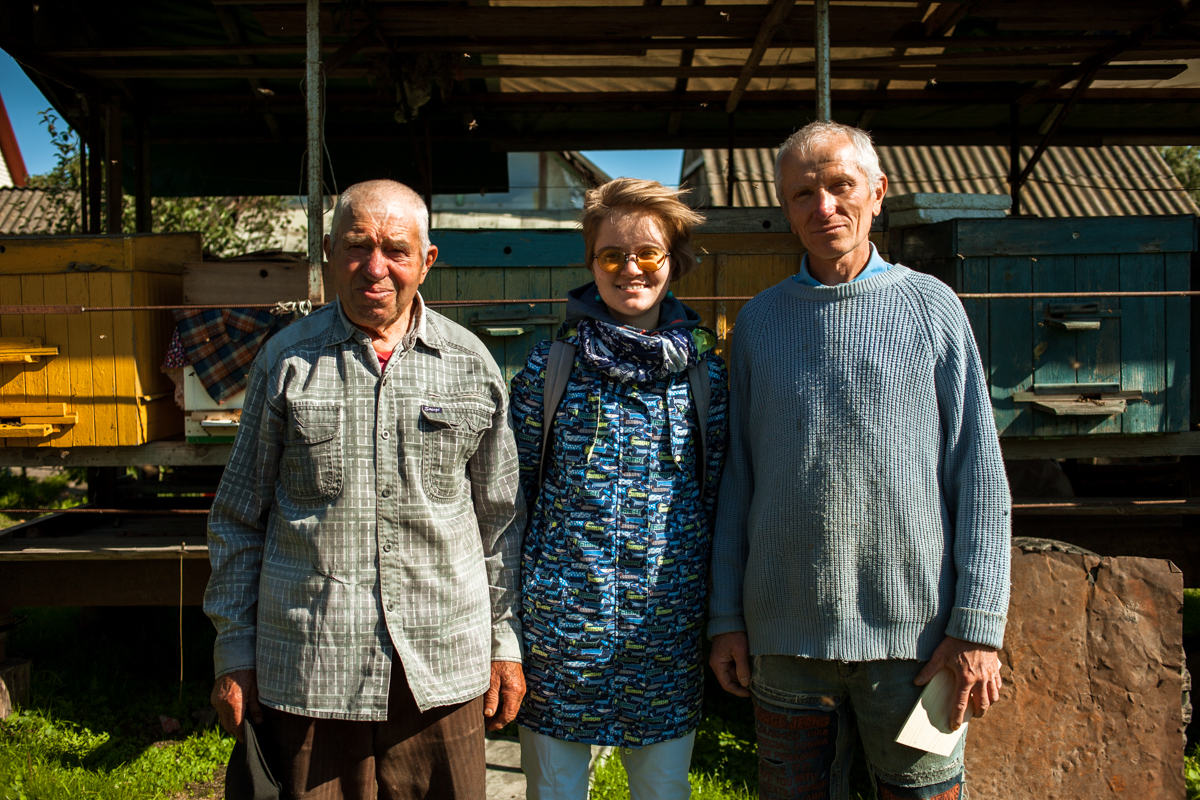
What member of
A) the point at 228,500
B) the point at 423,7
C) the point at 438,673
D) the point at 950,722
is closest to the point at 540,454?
the point at 438,673

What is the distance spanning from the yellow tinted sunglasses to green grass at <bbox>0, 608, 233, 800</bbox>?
3.33 m

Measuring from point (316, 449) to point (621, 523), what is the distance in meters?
0.75

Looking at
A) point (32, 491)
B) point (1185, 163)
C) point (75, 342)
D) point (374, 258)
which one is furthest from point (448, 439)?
point (1185, 163)

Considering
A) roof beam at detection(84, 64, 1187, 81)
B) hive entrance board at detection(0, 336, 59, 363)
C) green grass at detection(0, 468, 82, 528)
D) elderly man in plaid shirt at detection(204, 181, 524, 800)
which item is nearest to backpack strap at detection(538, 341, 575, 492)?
elderly man in plaid shirt at detection(204, 181, 524, 800)

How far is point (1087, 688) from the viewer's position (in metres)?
3.09

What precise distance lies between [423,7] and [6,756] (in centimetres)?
432

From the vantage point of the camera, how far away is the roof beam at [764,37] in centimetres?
436

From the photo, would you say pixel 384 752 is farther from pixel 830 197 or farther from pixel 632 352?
pixel 830 197

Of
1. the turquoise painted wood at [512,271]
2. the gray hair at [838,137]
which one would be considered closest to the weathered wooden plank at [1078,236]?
the turquoise painted wood at [512,271]

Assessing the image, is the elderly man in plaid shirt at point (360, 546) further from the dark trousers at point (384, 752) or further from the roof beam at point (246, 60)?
the roof beam at point (246, 60)

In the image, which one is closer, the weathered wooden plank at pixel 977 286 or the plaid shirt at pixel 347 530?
the plaid shirt at pixel 347 530

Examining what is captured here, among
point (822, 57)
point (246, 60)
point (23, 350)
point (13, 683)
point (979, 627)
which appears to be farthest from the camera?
point (246, 60)

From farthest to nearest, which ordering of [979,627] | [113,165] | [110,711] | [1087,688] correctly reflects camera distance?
1. [113,165]
2. [110,711]
3. [1087,688]
4. [979,627]

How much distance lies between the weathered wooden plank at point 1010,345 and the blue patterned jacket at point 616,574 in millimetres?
2474
